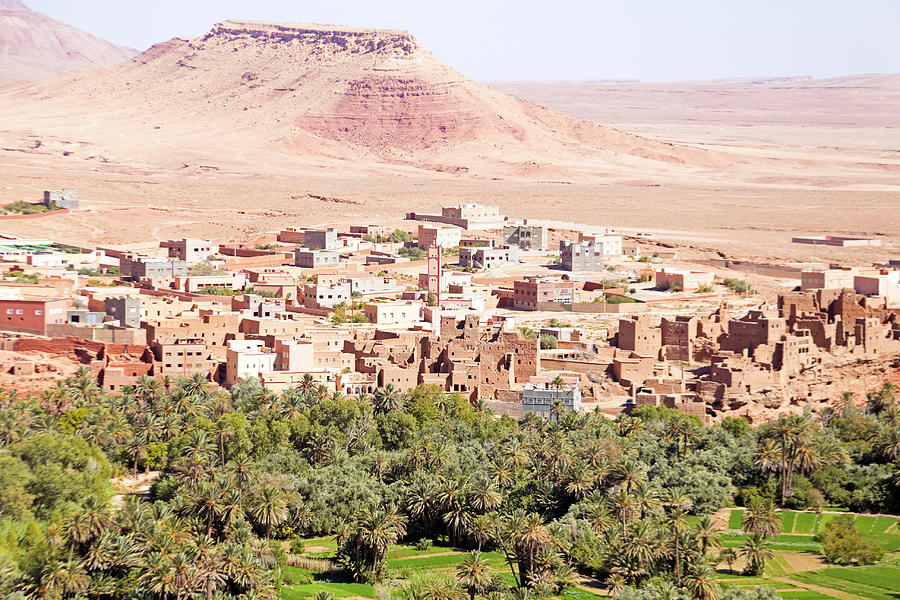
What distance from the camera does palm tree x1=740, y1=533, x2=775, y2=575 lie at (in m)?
39.2

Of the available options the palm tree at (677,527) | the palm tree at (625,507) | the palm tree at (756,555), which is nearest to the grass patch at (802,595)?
the palm tree at (756,555)

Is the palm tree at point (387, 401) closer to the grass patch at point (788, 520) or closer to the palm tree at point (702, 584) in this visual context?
the grass patch at point (788, 520)

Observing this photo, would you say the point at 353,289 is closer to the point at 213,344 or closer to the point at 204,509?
the point at 213,344

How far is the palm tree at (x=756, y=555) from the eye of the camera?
1542 inches

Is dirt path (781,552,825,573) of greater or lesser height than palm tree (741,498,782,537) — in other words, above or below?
below

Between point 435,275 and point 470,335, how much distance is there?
1808 centimetres

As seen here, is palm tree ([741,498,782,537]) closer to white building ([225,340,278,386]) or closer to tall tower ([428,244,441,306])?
white building ([225,340,278,386])

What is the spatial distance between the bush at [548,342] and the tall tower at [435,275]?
7.63 metres

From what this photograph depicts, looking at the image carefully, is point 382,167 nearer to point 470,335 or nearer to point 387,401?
point 470,335

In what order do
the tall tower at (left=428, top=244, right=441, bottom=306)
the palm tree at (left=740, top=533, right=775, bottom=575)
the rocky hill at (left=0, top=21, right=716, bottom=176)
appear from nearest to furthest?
the palm tree at (left=740, top=533, right=775, bottom=575), the tall tower at (left=428, top=244, right=441, bottom=306), the rocky hill at (left=0, top=21, right=716, bottom=176)

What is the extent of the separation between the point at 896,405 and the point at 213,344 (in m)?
26.7

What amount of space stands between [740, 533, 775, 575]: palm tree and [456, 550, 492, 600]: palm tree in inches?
289

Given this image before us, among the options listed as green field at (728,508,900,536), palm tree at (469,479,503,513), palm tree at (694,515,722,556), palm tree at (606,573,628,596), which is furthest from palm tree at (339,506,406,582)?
green field at (728,508,900,536)

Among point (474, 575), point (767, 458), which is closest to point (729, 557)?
point (474, 575)
